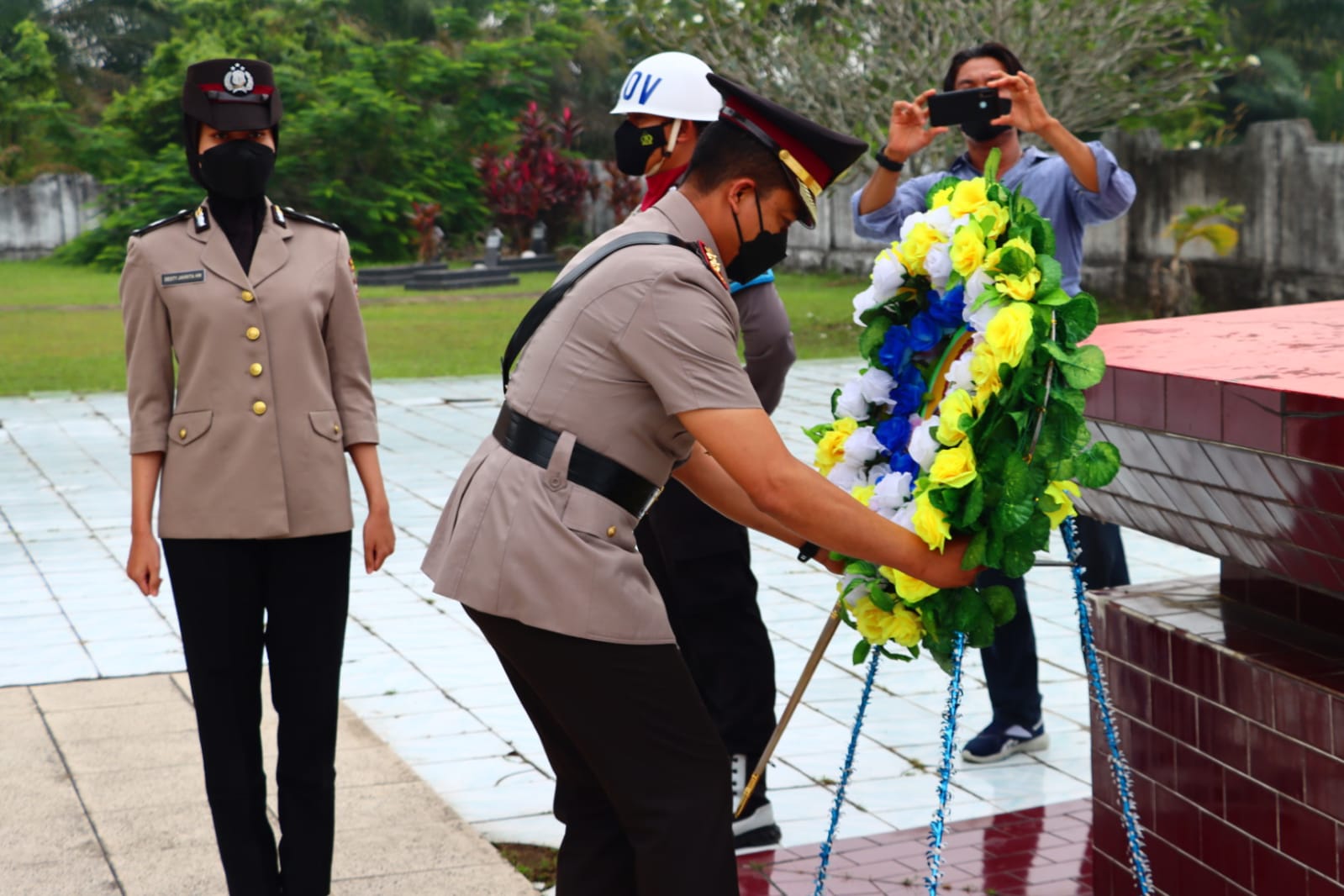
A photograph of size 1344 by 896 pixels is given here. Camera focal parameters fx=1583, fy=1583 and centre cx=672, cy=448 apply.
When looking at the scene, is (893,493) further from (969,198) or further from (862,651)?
(969,198)

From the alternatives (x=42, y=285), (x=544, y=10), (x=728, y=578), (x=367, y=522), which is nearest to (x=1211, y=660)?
(x=728, y=578)

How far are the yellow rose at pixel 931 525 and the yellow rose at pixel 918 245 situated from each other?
1.82 feet

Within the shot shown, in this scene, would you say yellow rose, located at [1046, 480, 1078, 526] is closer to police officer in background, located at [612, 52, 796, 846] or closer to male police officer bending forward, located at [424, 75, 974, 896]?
male police officer bending forward, located at [424, 75, 974, 896]

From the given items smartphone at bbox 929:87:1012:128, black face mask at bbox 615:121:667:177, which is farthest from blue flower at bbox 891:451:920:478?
smartphone at bbox 929:87:1012:128

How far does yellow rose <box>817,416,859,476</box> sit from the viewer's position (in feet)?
9.89

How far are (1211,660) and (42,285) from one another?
26353 millimetres

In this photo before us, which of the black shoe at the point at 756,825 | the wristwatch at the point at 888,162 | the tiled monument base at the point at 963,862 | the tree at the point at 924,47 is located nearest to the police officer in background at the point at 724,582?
the black shoe at the point at 756,825

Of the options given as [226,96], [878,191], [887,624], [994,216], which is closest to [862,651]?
[887,624]

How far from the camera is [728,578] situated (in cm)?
398

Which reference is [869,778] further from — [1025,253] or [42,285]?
[42,285]

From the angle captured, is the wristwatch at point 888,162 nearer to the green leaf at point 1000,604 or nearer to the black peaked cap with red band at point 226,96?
the black peaked cap with red band at point 226,96

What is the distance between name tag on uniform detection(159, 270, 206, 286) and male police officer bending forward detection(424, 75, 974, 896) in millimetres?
990

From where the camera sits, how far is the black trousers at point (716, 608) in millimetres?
3928

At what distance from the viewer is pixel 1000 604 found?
8.73 feet
